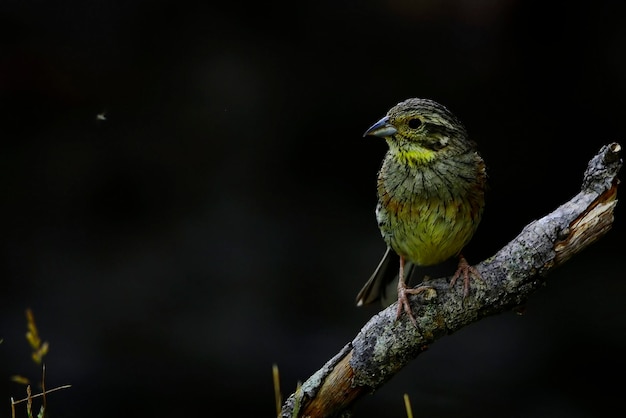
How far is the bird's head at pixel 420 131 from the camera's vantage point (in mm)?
3721

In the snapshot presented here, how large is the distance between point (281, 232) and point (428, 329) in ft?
7.98

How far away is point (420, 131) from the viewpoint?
3.74 metres

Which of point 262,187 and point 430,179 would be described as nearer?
point 430,179

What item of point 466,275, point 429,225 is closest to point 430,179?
point 429,225

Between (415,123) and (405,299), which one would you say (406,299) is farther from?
(415,123)

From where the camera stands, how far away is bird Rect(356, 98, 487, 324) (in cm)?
373

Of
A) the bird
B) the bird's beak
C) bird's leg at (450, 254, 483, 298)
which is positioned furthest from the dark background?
bird's leg at (450, 254, 483, 298)

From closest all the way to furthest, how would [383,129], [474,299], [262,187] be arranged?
[474,299] → [383,129] → [262,187]

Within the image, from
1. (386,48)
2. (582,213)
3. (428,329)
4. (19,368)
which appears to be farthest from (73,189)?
(582,213)

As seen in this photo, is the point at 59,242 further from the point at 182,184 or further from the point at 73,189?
the point at 182,184

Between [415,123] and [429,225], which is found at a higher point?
[415,123]

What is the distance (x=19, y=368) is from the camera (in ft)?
18.5

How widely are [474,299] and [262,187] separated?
2.51m

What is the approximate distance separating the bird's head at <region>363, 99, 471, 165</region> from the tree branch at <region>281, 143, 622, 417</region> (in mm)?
499
